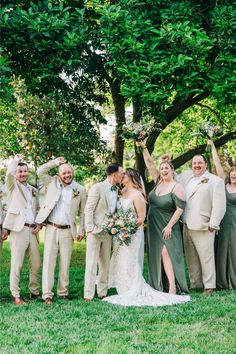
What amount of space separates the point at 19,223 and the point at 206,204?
3070 mm

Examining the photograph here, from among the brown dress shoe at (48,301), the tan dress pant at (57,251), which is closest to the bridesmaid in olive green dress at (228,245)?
the tan dress pant at (57,251)

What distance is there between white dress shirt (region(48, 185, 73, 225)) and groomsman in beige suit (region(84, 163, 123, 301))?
0.30 meters

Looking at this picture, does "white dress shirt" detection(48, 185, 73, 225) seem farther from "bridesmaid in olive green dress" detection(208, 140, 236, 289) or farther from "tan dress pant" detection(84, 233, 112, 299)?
"bridesmaid in olive green dress" detection(208, 140, 236, 289)

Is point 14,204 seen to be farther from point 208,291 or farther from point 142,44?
point 208,291

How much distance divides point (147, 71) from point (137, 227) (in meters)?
2.49

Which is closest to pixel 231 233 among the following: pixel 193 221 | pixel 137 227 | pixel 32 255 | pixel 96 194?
pixel 193 221

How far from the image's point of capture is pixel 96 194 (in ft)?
28.2

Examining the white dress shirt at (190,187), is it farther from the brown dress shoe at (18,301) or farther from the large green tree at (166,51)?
the brown dress shoe at (18,301)

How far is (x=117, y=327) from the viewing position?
6.62m

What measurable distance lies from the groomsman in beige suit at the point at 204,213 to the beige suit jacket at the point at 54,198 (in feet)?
5.96

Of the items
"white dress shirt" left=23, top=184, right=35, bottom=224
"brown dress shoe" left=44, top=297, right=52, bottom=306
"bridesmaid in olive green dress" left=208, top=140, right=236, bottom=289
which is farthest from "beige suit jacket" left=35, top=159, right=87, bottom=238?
"bridesmaid in olive green dress" left=208, top=140, right=236, bottom=289

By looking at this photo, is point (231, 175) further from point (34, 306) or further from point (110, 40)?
point (34, 306)

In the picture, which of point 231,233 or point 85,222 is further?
point 231,233

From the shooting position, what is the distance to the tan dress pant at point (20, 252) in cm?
830
